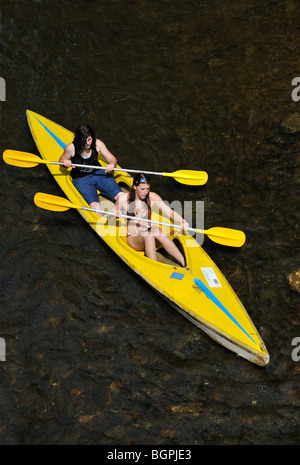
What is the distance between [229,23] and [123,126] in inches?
123

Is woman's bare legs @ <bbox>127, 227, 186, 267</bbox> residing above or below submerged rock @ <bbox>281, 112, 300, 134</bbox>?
below

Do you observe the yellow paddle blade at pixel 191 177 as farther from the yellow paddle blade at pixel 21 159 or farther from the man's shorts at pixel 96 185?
the yellow paddle blade at pixel 21 159

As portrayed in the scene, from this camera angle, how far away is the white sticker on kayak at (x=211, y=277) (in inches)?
249

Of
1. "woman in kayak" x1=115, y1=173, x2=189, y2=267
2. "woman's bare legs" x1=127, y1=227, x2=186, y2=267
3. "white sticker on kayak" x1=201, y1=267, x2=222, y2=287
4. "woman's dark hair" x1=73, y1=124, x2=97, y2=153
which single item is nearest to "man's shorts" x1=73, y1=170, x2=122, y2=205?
"woman's dark hair" x1=73, y1=124, x2=97, y2=153

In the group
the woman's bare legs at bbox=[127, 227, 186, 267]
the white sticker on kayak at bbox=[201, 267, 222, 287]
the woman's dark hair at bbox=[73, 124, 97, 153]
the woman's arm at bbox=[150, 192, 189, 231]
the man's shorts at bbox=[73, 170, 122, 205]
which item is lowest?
the white sticker on kayak at bbox=[201, 267, 222, 287]

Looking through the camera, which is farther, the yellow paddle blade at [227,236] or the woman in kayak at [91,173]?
the woman in kayak at [91,173]

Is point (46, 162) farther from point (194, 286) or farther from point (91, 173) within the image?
→ point (194, 286)

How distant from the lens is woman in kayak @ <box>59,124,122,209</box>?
726 centimetres

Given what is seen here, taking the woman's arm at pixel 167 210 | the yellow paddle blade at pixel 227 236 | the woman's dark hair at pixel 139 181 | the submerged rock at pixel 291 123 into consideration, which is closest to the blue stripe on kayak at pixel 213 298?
the yellow paddle blade at pixel 227 236

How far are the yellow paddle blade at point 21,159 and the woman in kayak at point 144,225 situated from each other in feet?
5.19

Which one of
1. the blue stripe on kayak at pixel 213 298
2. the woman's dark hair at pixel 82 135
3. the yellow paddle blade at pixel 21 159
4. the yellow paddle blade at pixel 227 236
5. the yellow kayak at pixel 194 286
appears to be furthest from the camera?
the yellow paddle blade at pixel 21 159

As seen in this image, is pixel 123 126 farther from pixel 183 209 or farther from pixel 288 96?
pixel 288 96

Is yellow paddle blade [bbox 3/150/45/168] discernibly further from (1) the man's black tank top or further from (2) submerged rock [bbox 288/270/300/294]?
(2) submerged rock [bbox 288/270/300/294]

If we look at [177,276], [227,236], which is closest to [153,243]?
[177,276]
